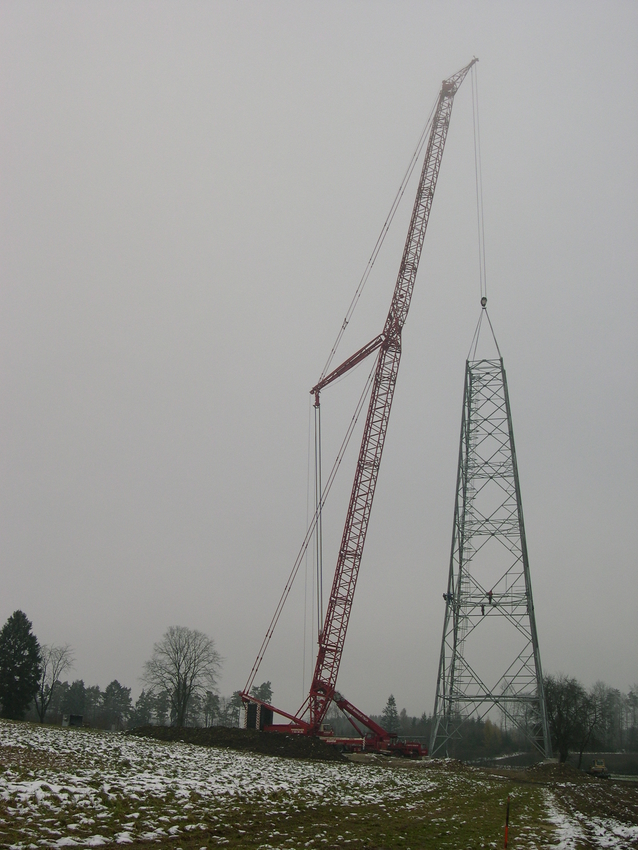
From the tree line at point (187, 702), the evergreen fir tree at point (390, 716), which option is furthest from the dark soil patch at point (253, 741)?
the evergreen fir tree at point (390, 716)

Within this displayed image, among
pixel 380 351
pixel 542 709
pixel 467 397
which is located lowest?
pixel 542 709

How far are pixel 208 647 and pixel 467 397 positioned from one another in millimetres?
44992

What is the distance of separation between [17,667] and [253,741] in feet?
89.8

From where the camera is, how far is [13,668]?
54.0 m

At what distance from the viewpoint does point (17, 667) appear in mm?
54281

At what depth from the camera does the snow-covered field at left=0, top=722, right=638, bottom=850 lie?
10805 millimetres

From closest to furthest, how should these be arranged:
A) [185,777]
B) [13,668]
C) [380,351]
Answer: [185,777]
[380,351]
[13,668]

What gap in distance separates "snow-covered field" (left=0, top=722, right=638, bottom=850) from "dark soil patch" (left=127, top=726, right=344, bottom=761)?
44.6 ft

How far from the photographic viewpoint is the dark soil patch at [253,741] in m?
34.8

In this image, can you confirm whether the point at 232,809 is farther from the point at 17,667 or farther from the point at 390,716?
the point at 390,716

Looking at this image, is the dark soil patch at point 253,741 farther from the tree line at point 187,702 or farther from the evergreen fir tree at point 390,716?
the evergreen fir tree at point 390,716

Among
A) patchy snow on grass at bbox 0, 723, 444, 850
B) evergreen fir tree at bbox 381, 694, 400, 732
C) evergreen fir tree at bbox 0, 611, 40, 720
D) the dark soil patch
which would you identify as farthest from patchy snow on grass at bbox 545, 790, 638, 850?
evergreen fir tree at bbox 381, 694, 400, 732

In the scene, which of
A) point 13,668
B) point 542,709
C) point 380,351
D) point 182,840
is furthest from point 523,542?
point 13,668

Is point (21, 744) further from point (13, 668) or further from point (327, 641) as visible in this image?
point (13, 668)
